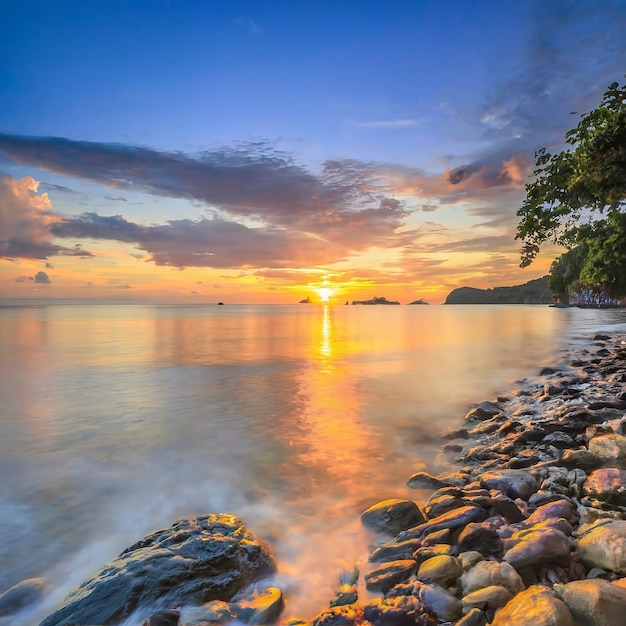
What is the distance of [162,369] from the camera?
20781 millimetres

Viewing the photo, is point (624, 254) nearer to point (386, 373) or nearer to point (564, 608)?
point (386, 373)

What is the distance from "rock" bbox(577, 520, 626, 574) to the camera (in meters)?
3.32

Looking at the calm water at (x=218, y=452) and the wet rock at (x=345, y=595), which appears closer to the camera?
the wet rock at (x=345, y=595)

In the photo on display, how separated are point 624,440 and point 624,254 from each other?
90.6 feet

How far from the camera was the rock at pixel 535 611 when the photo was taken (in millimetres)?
2729

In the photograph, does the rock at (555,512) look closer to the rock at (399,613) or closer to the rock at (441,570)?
the rock at (441,570)

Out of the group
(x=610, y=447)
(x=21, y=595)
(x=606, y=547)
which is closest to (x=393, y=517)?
(x=606, y=547)

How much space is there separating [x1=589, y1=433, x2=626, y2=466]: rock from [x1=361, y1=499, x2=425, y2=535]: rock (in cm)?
298

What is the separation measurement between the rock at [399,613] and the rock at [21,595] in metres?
3.30

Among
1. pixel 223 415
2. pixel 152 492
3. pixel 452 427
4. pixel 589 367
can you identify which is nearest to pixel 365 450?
pixel 452 427

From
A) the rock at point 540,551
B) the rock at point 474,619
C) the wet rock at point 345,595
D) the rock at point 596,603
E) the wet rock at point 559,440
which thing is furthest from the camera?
the wet rock at point 559,440

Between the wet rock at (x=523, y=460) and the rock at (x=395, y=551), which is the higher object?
the wet rock at (x=523, y=460)

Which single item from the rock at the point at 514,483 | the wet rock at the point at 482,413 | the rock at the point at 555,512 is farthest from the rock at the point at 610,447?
the wet rock at the point at 482,413

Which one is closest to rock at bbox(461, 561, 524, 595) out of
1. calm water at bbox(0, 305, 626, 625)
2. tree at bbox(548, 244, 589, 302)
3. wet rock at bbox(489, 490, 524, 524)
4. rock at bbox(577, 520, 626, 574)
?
rock at bbox(577, 520, 626, 574)
